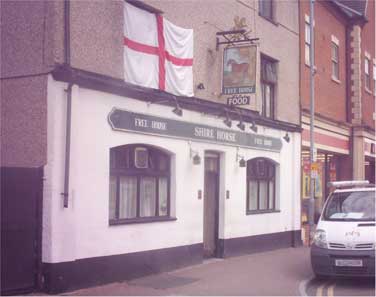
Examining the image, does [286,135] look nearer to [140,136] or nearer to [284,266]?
[284,266]

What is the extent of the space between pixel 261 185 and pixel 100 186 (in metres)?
7.50

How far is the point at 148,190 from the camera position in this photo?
1295 cm

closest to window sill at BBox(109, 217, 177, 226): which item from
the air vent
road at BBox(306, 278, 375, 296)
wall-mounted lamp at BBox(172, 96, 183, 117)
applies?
the air vent

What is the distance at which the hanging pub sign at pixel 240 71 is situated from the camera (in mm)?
14492

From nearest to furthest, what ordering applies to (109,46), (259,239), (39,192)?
1. (39,192)
2. (109,46)
3. (259,239)

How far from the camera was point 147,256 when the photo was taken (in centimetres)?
1247

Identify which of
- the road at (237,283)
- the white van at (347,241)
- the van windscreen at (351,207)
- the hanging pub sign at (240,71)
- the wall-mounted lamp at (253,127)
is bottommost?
the road at (237,283)

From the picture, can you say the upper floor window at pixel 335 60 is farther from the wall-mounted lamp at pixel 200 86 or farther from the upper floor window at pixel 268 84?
the wall-mounted lamp at pixel 200 86

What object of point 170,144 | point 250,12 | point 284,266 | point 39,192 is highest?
point 250,12

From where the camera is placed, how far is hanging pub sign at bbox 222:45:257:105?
14492mm

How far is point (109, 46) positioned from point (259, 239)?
25.8ft

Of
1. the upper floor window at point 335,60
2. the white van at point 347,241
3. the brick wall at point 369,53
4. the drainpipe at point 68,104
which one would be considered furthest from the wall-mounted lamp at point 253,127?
the brick wall at point 369,53

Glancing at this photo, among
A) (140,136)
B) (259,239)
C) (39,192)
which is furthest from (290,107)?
(39,192)

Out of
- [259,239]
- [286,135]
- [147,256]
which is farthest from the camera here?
A: [286,135]
